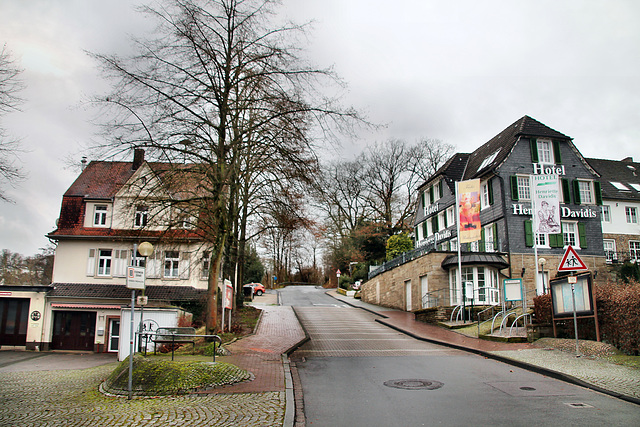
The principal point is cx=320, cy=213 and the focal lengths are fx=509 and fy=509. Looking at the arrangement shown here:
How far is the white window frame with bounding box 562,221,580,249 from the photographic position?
107 ft

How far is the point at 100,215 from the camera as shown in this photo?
32.8 m

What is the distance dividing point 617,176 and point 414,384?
44.9m

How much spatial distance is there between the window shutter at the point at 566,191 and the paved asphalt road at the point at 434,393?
20915mm

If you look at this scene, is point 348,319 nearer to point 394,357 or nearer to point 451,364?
point 394,357

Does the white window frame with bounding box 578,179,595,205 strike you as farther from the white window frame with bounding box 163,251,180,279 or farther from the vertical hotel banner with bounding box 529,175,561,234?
the white window frame with bounding box 163,251,180,279

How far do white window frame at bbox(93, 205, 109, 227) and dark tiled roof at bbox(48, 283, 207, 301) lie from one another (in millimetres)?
3905

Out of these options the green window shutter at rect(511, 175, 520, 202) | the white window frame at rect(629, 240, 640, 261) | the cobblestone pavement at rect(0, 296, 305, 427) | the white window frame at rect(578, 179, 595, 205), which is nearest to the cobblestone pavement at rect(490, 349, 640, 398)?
the cobblestone pavement at rect(0, 296, 305, 427)

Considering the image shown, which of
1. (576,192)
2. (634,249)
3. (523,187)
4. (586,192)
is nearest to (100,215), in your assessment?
(523,187)

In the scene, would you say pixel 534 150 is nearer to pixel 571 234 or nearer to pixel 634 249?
pixel 571 234

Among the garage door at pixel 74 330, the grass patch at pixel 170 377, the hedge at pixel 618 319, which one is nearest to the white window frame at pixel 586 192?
the hedge at pixel 618 319

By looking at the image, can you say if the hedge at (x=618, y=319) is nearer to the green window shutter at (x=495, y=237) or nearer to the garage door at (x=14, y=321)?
the green window shutter at (x=495, y=237)

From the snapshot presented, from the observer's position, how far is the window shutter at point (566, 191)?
3318 centimetres

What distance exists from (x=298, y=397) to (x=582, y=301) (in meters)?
9.27

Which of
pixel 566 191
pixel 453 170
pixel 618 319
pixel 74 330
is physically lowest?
pixel 74 330
